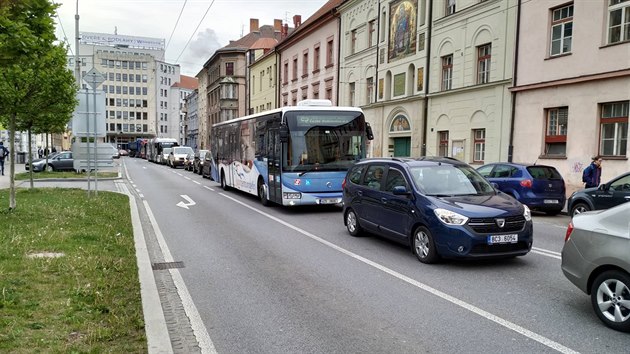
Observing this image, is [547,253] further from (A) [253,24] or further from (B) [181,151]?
(A) [253,24]

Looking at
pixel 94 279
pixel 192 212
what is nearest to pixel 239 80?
pixel 192 212

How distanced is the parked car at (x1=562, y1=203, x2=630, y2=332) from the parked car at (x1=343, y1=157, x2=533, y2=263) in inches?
73.1

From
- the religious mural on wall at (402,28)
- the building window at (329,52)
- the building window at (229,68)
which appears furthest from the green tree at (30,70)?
the building window at (229,68)

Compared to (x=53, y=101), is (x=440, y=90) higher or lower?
higher

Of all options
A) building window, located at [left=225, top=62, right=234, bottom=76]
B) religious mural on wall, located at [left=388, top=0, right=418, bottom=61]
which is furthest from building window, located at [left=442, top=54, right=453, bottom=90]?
building window, located at [left=225, top=62, right=234, bottom=76]

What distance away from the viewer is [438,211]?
757 centimetres

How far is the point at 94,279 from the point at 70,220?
210 inches

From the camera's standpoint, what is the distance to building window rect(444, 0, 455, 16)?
2488 centimetres

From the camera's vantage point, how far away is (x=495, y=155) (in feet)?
71.1

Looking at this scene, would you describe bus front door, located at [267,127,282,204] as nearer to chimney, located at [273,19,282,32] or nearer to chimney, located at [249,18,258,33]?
chimney, located at [273,19,282,32]

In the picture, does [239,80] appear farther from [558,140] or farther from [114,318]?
[114,318]

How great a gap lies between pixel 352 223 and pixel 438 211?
318 centimetres

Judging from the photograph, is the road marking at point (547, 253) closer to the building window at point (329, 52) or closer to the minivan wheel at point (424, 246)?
the minivan wheel at point (424, 246)

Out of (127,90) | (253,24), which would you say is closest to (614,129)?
(253,24)
